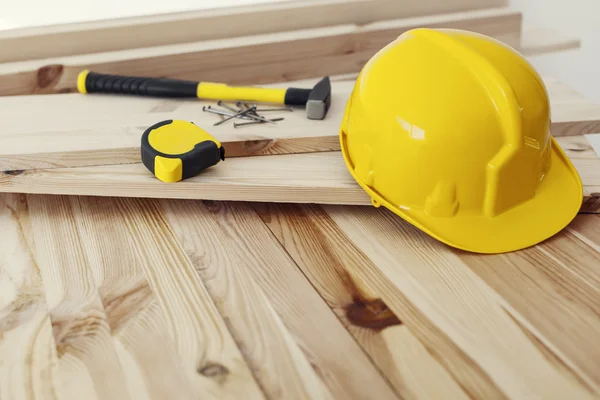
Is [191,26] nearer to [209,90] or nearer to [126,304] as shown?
[209,90]

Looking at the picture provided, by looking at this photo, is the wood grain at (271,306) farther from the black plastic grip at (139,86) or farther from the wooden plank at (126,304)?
the black plastic grip at (139,86)

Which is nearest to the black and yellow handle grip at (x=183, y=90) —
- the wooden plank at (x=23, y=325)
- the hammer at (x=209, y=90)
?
the hammer at (x=209, y=90)

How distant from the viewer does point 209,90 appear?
A: 58.2 inches

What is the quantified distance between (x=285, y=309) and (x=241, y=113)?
551 mm

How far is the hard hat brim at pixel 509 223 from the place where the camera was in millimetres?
1080

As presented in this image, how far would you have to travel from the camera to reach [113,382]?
0.86 meters

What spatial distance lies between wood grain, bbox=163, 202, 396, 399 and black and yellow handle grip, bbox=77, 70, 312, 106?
292mm

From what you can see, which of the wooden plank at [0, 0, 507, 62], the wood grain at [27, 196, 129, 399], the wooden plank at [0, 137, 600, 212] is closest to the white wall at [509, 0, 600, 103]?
the wooden plank at [0, 0, 507, 62]

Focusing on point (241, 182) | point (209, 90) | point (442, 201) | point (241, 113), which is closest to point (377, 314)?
point (442, 201)

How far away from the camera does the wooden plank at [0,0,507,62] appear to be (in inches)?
65.7

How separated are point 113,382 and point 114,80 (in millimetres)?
859

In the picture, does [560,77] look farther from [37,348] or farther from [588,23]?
[37,348]

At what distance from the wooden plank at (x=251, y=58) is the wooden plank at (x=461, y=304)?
634mm

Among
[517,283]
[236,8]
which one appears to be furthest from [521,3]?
[517,283]
